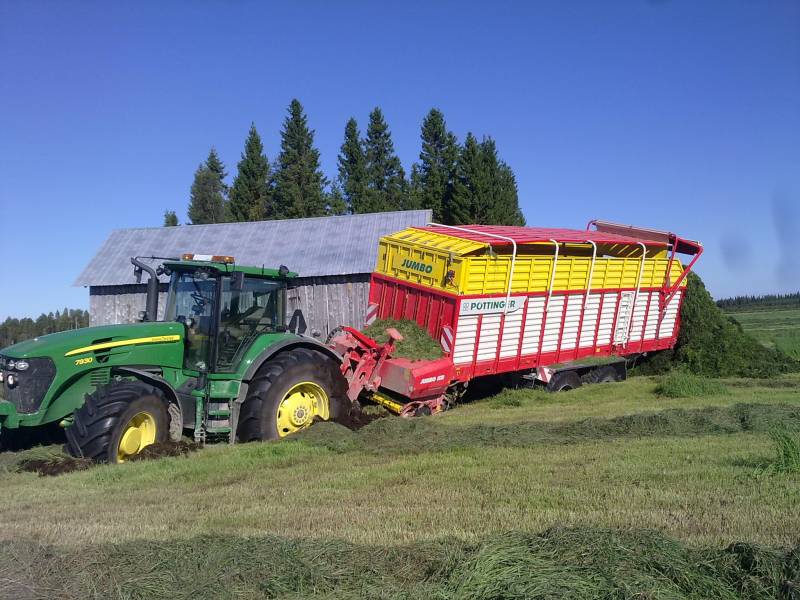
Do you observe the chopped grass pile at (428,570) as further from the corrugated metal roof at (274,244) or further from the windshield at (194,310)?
the corrugated metal roof at (274,244)

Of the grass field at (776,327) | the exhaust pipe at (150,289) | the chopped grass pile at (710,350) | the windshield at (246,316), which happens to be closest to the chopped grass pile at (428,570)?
the windshield at (246,316)

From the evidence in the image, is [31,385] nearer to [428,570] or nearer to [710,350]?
[428,570]

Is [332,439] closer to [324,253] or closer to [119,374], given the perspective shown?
[119,374]

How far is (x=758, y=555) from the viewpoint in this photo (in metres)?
3.84

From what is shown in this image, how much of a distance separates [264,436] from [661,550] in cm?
561

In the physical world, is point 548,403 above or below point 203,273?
below

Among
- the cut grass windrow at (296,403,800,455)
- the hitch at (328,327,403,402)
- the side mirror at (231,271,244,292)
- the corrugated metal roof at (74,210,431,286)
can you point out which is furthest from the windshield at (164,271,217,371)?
the corrugated metal roof at (74,210,431,286)

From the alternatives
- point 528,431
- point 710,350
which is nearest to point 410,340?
point 528,431

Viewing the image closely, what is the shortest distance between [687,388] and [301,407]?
6.92m

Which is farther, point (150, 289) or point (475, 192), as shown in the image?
point (475, 192)

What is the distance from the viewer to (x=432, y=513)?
221 inches

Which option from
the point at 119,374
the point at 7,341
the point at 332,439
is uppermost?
the point at 119,374

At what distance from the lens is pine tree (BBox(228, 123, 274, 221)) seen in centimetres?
4269

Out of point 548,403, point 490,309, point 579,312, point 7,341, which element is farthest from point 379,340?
point 7,341
